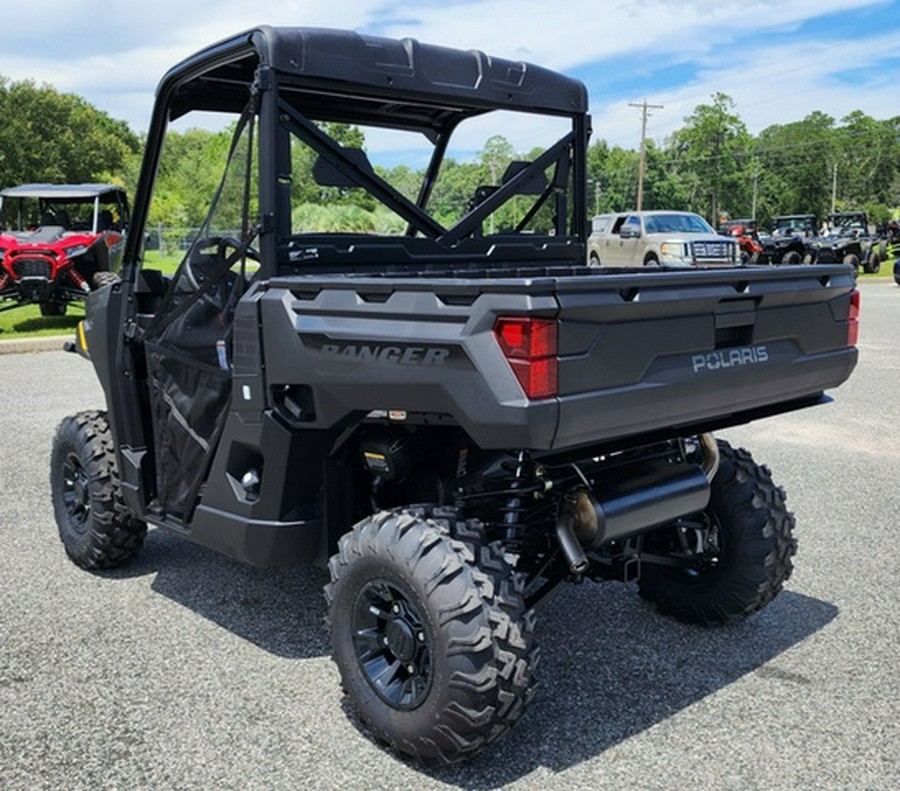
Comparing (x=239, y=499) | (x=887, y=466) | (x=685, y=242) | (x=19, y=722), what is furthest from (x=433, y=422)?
(x=685, y=242)

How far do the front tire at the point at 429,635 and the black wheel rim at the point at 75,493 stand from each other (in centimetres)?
204

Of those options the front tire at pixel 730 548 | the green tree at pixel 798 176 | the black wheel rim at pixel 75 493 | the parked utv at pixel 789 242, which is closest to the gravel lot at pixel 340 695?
the front tire at pixel 730 548

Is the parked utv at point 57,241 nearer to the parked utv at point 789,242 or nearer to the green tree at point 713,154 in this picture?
the parked utv at point 789,242

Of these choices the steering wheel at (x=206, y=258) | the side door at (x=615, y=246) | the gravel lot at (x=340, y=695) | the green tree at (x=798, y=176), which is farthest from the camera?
the green tree at (x=798, y=176)

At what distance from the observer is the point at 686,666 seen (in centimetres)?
368

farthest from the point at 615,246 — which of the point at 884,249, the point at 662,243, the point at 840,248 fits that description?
the point at 884,249

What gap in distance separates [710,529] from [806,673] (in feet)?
2.19

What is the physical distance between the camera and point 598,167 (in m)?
75.1

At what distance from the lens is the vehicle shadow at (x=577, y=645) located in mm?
3098

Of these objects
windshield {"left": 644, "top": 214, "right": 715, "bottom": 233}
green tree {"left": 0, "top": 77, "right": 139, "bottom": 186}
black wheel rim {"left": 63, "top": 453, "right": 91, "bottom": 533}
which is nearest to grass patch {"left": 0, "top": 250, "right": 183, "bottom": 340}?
black wheel rim {"left": 63, "top": 453, "right": 91, "bottom": 533}

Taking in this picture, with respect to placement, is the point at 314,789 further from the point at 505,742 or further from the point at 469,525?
the point at 469,525

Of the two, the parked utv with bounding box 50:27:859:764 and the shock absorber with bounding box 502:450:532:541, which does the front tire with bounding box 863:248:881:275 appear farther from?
the shock absorber with bounding box 502:450:532:541

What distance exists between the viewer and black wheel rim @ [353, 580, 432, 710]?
2990 millimetres

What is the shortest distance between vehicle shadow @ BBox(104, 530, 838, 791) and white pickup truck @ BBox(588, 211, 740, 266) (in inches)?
609
